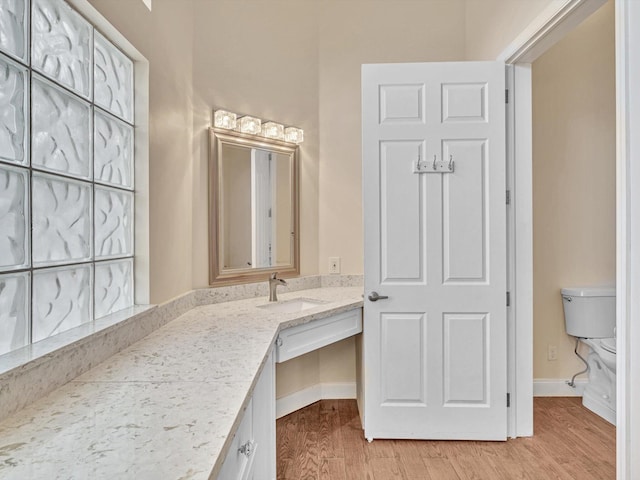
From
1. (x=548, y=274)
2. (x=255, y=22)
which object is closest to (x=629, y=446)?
(x=548, y=274)

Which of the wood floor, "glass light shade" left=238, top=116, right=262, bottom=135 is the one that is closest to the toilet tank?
the wood floor

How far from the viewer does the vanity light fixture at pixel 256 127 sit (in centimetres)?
238

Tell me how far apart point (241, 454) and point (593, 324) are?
2685 mm

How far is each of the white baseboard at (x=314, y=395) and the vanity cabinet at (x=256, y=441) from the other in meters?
0.89

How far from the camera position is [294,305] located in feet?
8.29

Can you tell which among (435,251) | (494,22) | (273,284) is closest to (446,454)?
(435,251)

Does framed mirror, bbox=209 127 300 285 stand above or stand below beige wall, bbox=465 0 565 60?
below

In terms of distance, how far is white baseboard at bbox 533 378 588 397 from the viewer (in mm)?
2867

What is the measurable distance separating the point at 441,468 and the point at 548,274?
5.39ft

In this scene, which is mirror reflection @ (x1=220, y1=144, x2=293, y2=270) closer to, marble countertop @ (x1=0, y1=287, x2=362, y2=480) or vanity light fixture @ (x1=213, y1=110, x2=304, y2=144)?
vanity light fixture @ (x1=213, y1=110, x2=304, y2=144)

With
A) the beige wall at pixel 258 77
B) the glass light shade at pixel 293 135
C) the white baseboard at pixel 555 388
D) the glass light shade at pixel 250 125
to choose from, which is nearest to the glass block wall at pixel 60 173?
the beige wall at pixel 258 77

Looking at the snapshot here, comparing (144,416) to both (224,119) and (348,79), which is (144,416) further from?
(348,79)

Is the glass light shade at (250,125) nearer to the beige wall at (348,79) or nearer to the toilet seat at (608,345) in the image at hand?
the beige wall at (348,79)

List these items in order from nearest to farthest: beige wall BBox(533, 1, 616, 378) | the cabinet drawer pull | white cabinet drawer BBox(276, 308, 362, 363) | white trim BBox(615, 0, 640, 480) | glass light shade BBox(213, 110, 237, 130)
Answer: the cabinet drawer pull
white trim BBox(615, 0, 640, 480)
white cabinet drawer BBox(276, 308, 362, 363)
glass light shade BBox(213, 110, 237, 130)
beige wall BBox(533, 1, 616, 378)
